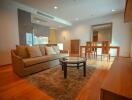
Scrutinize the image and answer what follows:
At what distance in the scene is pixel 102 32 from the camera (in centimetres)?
629

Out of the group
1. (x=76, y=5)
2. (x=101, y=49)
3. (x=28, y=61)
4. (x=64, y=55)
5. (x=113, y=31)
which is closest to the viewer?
(x=28, y=61)

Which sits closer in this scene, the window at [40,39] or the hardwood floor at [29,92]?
the hardwood floor at [29,92]

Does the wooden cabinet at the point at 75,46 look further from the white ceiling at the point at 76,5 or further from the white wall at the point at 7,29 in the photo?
the white wall at the point at 7,29

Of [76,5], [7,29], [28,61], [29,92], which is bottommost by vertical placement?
[29,92]

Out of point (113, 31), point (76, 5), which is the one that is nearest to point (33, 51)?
point (76, 5)

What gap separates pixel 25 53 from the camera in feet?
10.3

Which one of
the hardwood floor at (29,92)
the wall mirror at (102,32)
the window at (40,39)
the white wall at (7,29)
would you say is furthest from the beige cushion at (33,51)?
the wall mirror at (102,32)

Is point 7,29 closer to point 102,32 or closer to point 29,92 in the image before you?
point 29,92

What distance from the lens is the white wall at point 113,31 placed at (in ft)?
18.0

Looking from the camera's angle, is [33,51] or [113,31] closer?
[33,51]

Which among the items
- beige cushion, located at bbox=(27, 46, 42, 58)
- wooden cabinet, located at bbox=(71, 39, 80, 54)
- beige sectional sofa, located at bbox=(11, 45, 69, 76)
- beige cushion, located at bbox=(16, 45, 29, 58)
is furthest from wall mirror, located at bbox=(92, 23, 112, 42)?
beige cushion, located at bbox=(16, 45, 29, 58)

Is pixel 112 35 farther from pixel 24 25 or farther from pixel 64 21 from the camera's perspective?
pixel 24 25

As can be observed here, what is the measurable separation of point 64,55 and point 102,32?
366 centimetres

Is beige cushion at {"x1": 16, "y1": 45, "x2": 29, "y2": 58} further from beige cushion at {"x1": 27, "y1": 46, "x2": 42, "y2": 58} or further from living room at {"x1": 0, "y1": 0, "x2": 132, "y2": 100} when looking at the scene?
beige cushion at {"x1": 27, "y1": 46, "x2": 42, "y2": 58}
